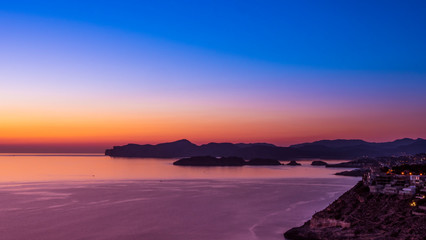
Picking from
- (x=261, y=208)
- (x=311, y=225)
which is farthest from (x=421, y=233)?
(x=261, y=208)

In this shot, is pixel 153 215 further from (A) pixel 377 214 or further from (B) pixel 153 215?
(A) pixel 377 214

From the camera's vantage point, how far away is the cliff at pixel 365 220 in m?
23.2

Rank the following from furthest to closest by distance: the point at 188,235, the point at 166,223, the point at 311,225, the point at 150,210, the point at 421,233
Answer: the point at 150,210
the point at 166,223
the point at 188,235
the point at 311,225
the point at 421,233

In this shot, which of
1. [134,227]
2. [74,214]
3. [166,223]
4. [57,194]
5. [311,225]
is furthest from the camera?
[57,194]

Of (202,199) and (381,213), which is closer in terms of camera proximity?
(381,213)

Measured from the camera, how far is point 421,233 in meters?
21.8

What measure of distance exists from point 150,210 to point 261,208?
13.9 metres

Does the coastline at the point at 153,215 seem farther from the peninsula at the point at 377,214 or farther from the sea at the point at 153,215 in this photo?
the peninsula at the point at 377,214

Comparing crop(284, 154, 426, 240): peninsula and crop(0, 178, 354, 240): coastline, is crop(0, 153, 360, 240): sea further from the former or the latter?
crop(284, 154, 426, 240): peninsula

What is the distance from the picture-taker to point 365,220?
1027 inches

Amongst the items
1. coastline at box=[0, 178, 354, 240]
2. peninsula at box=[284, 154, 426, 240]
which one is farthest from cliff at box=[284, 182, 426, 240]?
coastline at box=[0, 178, 354, 240]

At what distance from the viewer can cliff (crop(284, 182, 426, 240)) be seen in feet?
76.0

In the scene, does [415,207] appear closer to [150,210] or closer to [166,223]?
[166,223]

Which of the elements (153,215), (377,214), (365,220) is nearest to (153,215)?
(153,215)
